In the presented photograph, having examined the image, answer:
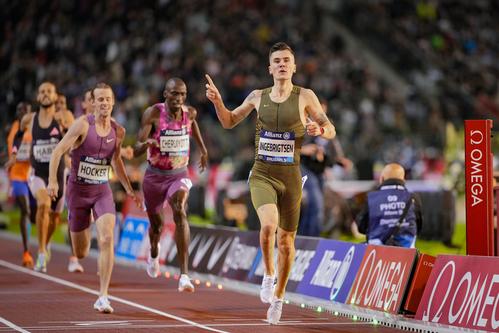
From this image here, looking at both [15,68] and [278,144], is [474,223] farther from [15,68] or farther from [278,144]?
[15,68]

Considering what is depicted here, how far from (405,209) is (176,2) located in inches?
991

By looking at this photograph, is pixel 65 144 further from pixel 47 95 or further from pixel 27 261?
pixel 27 261

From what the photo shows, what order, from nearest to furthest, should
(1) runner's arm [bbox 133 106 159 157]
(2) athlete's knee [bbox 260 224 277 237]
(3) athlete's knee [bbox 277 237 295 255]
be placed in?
(2) athlete's knee [bbox 260 224 277 237] → (3) athlete's knee [bbox 277 237 295 255] → (1) runner's arm [bbox 133 106 159 157]

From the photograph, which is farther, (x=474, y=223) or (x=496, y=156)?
→ (x=496, y=156)

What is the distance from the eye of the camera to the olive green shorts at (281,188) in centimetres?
1184

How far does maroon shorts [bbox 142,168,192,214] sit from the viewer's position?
14.6 metres

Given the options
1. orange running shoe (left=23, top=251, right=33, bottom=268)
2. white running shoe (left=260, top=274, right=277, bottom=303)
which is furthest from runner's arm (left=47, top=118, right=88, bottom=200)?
orange running shoe (left=23, top=251, right=33, bottom=268)

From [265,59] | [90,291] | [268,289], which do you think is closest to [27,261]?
[90,291]

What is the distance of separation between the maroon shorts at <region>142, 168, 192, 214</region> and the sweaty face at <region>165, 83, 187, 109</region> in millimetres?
869

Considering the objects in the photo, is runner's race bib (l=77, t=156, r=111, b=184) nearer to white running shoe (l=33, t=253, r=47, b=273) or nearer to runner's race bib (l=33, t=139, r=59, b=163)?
runner's race bib (l=33, t=139, r=59, b=163)

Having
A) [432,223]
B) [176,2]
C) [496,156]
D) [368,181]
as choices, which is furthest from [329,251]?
[176,2]

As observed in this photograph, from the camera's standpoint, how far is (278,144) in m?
11.9

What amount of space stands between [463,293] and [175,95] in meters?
4.69

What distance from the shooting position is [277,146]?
11.9 metres
